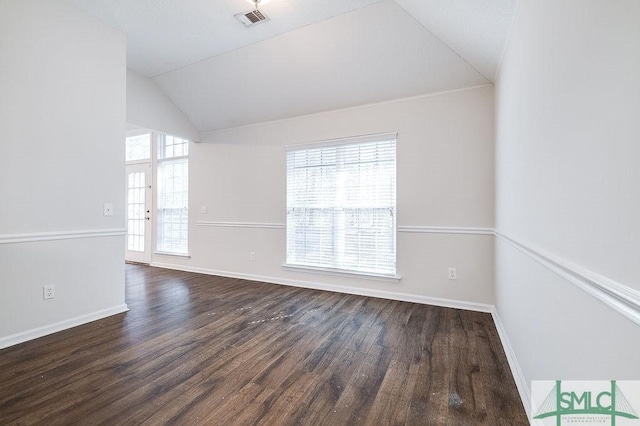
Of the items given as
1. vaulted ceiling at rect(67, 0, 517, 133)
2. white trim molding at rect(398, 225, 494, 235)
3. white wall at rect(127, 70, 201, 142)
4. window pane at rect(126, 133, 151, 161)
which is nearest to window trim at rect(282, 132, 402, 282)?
white trim molding at rect(398, 225, 494, 235)

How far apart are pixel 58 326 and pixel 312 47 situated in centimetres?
365

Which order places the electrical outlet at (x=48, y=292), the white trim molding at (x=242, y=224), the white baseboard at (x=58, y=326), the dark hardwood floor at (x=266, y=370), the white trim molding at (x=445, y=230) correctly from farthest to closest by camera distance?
the white trim molding at (x=242, y=224), the white trim molding at (x=445, y=230), the electrical outlet at (x=48, y=292), the white baseboard at (x=58, y=326), the dark hardwood floor at (x=266, y=370)

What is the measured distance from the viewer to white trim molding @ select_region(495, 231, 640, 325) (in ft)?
2.10

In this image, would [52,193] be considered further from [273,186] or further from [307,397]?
[307,397]

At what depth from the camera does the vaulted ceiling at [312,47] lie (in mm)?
2451

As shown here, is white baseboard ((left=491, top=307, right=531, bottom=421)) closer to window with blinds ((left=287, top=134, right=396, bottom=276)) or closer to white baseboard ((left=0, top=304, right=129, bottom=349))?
window with blinds ((left=287, top=134, right=396, bottom=276))

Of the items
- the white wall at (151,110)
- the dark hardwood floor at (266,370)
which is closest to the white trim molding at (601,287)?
the dark hardwood floor at (266,370)

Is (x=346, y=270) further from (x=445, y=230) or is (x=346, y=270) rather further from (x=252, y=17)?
(x=252, y=17)

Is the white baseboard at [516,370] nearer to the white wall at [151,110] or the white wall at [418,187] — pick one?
the white wall at [418,187]

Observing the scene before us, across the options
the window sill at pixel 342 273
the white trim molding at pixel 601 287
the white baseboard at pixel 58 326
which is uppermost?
the white trim molding at pixel 601 287

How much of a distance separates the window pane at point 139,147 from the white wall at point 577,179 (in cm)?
601

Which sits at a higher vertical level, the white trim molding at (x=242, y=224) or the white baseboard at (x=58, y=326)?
the white trim molding at (x=242, y=224)

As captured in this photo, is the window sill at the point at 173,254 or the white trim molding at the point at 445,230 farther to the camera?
the window sill at the point at 173,254

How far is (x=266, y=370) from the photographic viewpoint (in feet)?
6.21
